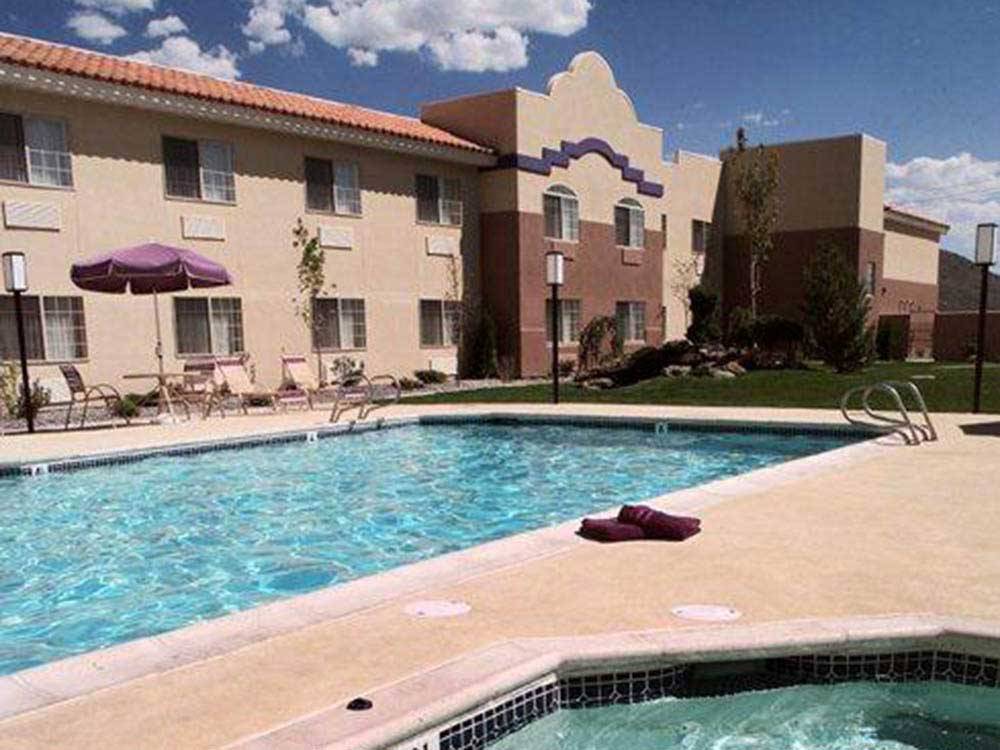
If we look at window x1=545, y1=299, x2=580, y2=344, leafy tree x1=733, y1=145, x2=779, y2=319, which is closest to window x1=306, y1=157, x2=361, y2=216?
window x1=545, y1=299, x2=580, y2=344

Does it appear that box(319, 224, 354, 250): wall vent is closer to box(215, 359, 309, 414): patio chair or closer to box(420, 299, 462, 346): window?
box(420, 299, 462, 346): window

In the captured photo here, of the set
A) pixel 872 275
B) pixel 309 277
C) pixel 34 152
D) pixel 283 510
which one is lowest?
pixel 283 510

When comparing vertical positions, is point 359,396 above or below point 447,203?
below

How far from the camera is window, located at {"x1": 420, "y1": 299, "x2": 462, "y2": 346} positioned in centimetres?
2411

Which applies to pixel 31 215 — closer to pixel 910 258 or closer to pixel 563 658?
pixel 563 658

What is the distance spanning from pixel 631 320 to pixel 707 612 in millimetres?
26371

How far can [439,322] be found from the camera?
80.4 feet

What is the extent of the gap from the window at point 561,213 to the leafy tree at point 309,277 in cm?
828

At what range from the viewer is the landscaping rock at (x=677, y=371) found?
21812 millimetres

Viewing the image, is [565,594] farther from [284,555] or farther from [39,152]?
[39,152]

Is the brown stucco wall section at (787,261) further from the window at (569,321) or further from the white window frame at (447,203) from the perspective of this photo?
the white window frame at (447,203)

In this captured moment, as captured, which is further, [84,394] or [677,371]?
[677,371]

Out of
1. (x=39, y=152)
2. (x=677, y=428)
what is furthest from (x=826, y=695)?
(x=39, y=152)

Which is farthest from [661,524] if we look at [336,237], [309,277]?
[336,237]
